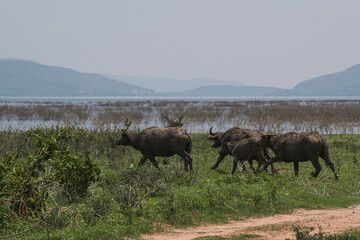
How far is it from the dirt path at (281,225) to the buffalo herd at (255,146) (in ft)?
13.9

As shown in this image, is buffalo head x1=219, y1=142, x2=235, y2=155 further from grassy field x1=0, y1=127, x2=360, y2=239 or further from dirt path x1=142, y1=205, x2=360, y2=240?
dirt path x1=142, y1=205, x2=360, y2=240

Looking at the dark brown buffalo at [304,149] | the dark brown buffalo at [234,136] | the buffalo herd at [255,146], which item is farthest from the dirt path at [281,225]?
the dark brown buffalo at [234,136]

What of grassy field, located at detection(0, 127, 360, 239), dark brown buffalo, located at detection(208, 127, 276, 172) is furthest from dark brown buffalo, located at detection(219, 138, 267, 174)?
grassy field, located at detection(0, 127, 360, 239)

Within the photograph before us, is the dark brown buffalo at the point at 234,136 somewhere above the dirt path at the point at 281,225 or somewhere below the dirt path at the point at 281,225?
above

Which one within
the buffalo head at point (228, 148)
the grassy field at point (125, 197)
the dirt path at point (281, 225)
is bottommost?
the dirt path at point (281, 225)

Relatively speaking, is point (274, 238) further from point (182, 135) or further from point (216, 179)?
point (182, 135)

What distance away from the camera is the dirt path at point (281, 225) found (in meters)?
9.77

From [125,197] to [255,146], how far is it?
22.5 feet

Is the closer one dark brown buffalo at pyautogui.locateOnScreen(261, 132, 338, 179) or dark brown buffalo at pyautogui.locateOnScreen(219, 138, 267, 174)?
dark brown buffalo at pyautogui.locateOnScreen(261, 132, 338, 179)

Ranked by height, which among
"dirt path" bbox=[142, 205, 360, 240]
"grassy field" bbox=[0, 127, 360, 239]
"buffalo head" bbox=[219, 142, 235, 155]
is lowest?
"dirt path" bbox=[142, 205, 360, 240]

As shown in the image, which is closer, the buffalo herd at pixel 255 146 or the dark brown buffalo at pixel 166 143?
the buffalo herd at pixel 255 146

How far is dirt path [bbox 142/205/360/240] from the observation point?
9.77 m

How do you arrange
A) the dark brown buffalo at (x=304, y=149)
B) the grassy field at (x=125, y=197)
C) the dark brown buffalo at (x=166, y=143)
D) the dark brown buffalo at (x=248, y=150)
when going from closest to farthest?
the grassy field at (x=125, y=197) < the dark brown buffalo at (x=304, y=149) < the dark brown buffalo at (x=248, y=150) < the dark brown buffalo at (x=166, y=143)

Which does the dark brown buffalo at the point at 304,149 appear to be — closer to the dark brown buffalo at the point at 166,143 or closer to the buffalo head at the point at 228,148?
the buffalo head at the point at 228,148
